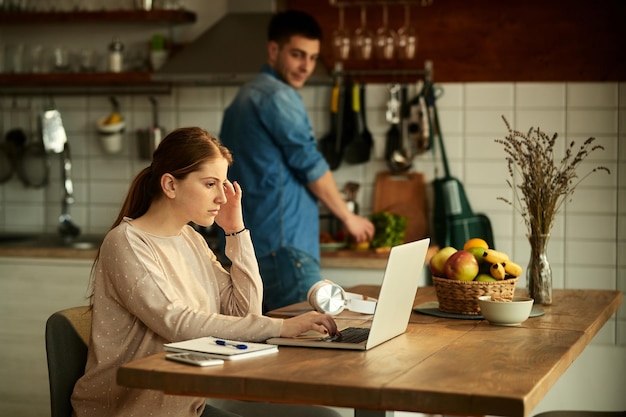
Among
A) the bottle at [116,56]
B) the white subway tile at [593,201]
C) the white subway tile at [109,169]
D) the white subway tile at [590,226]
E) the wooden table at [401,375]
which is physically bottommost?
the wooden table at [401,375]

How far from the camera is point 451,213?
4.17 meters

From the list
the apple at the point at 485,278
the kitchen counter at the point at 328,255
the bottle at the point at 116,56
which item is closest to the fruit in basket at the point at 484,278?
the apple at the point at 485,278

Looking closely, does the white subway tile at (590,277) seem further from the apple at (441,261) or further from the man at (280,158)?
the apple at (441,261)

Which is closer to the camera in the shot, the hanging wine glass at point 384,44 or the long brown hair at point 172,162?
the long brown hair at point 172,162

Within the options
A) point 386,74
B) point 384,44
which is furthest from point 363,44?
point 386,74

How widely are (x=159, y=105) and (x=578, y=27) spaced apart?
1.97 m

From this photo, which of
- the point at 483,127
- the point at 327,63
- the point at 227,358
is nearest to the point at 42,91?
the point at 327,63

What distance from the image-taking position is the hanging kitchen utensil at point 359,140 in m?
4.29

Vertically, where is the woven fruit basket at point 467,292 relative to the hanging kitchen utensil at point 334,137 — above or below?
below

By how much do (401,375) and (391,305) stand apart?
295mm

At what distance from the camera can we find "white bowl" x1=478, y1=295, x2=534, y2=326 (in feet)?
7.29

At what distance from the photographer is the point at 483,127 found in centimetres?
423

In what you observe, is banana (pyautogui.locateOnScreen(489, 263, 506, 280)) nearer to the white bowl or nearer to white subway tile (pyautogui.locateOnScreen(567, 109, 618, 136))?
the white bowl

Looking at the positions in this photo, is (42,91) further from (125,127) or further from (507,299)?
(507,299)
